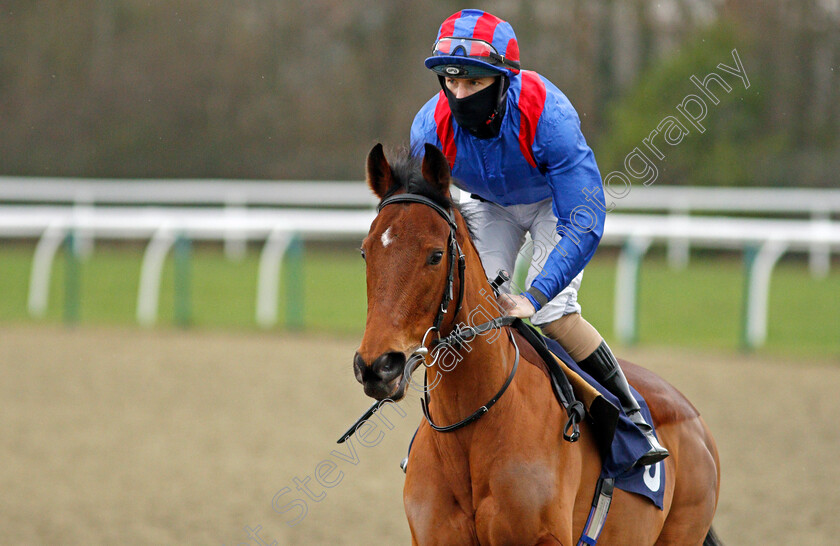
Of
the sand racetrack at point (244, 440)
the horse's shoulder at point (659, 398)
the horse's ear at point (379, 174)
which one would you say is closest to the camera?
the horse's ear at point (379, 174)

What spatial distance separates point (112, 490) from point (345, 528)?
5.02 ft

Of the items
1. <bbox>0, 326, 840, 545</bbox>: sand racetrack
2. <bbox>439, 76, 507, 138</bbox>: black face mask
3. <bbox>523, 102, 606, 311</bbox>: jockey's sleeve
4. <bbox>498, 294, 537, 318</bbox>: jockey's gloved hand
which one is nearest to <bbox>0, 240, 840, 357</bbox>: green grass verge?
<bbox>0, 326, 840, 545</bbox>: sand racetrack

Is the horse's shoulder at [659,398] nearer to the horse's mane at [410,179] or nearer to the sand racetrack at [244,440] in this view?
the sand racetrack at [244,440]

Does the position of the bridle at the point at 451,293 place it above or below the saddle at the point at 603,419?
above

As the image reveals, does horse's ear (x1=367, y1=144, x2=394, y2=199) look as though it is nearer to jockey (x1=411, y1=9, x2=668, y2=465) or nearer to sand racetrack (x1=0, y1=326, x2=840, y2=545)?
jockey (x1=411, y1=9, x2=668, y2=465)

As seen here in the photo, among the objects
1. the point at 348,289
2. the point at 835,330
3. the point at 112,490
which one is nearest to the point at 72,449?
the point at 112,490

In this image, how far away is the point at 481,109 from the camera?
A: 293 cm

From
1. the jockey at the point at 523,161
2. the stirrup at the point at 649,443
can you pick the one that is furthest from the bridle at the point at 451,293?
the stirrup at the point at 649,443

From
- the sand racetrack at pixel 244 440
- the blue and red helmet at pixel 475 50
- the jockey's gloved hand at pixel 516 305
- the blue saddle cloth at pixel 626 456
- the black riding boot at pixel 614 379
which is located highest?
the blue and red helmet at pixel 475 50

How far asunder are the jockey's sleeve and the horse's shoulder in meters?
0.89

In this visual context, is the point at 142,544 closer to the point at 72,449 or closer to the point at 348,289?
the point at 72,449

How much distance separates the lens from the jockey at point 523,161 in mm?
2871

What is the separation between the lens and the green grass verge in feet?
35.1

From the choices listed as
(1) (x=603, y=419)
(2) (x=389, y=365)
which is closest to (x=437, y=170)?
(2) (x=389, y=365)
